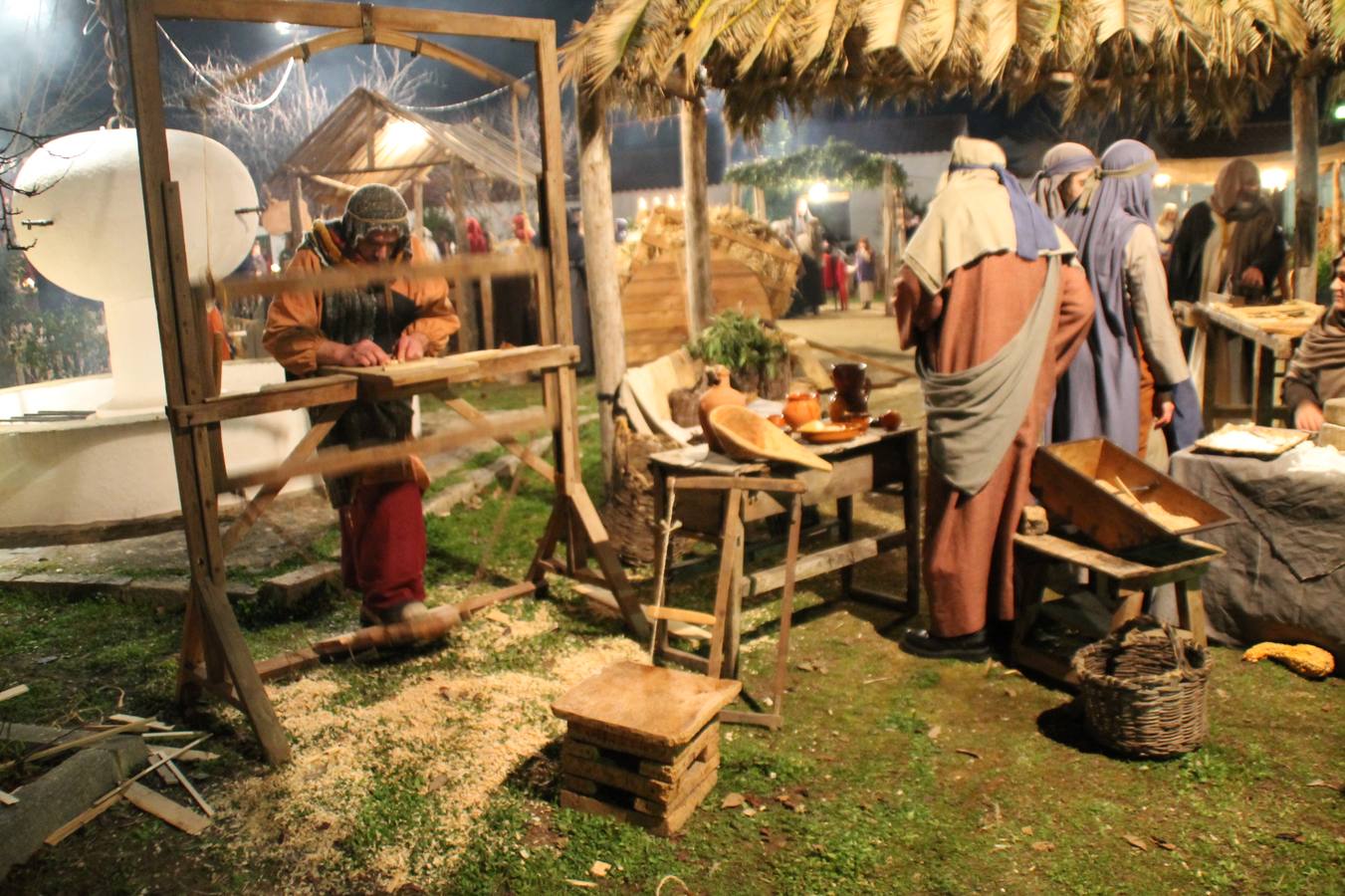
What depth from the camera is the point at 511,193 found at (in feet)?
47.4

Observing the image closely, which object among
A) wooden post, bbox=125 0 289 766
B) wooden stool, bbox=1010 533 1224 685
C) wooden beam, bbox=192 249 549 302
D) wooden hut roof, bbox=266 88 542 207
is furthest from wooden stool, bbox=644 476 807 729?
wooden hut roof, bbox=266 88 542 207

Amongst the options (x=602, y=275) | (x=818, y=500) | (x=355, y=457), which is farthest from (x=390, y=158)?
(x=818, y=500)

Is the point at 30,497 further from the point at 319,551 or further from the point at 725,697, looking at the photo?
the point at 725,697

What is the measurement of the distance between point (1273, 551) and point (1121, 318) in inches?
48.9

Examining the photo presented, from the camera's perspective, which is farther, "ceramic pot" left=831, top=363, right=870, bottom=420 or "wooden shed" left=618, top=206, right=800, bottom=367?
"wooden shed" left=618, top=206, right=800, bottom=367

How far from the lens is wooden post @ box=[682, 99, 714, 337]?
29.5 ft

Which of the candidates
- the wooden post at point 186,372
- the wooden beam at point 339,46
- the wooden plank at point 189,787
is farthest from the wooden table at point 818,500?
the wooden beam at point 339,46

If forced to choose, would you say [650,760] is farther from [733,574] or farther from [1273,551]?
[1273,551]

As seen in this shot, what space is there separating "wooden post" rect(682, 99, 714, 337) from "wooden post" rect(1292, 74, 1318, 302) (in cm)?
474

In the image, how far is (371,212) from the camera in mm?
4535

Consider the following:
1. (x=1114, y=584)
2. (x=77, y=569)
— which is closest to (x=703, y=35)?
(x=1114, y=584)

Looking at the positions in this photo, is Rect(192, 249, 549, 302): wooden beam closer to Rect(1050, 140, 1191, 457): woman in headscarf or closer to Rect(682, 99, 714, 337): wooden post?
Rect(1050, 140, 1191, 457): woman in headscarf

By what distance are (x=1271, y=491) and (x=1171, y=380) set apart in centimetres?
82

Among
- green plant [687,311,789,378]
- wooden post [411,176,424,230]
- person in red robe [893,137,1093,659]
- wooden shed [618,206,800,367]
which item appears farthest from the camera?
wooden post [411,176,424,230]
